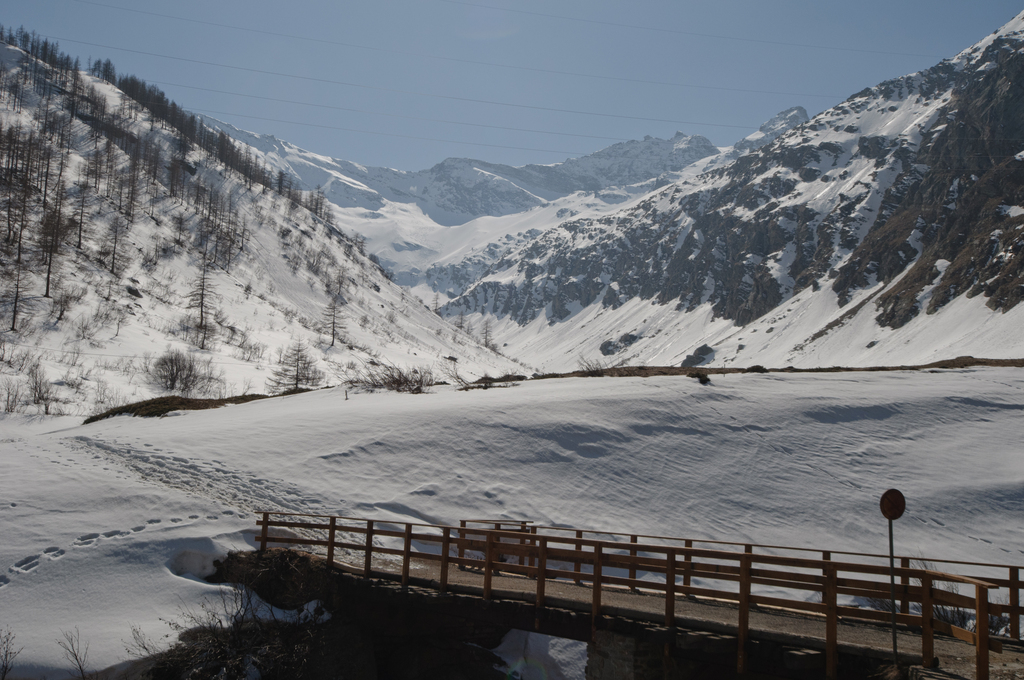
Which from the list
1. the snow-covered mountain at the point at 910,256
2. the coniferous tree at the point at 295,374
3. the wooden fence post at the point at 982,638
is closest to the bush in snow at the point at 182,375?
the coniferous tree at the point at 295,374

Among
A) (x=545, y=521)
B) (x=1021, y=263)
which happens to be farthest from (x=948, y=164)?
(x=545, y=521)

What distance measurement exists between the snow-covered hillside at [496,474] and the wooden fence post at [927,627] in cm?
1014

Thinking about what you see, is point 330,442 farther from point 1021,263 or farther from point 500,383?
point 1021,263

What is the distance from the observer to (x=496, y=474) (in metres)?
19.8

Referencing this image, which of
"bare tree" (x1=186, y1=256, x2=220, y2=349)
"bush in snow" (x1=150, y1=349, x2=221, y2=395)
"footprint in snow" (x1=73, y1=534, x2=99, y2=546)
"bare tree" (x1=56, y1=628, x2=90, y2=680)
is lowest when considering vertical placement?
"bare tree" (x1=56, y1=628, x2=90, y2=680)

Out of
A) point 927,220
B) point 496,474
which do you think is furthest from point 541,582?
point 927,220

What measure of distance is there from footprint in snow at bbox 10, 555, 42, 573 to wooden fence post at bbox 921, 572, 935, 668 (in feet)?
47.4

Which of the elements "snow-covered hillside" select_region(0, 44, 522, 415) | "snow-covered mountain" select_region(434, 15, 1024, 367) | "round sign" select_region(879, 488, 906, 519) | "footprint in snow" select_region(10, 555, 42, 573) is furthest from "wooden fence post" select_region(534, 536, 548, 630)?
"snow-covered mountain" select_region(434, 15, 1024, 367)

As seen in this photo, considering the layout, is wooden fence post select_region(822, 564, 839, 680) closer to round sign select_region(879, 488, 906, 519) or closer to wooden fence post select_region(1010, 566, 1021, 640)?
round sign select_region(879, 488, 906, 519)

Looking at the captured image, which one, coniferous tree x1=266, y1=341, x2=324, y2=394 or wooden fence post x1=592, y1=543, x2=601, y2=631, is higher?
coniferous tree x1=266, y1=341, x2=324, y2=394

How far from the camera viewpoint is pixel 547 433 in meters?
22.5

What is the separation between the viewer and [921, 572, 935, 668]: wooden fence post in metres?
7.12

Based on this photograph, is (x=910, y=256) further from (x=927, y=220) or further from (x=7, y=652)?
(x=7, y=652)

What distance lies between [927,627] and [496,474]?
44.9ft
